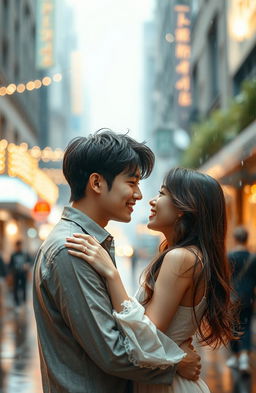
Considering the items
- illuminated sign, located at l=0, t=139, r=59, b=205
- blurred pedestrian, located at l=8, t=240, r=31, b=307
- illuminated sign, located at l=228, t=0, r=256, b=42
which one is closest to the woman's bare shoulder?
illuminated sign, located at l=0, t=139, r=59, b=205

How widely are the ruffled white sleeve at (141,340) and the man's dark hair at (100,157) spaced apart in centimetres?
51

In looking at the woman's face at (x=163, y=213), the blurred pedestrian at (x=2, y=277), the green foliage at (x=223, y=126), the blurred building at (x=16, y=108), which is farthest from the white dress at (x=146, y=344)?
the blurred building at (x=16, y=108)

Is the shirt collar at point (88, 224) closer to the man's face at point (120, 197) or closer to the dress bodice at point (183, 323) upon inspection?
the man's face at point (120, 197)

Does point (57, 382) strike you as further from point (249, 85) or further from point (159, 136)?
point (159, 136)

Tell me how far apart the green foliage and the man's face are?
41.0 feet

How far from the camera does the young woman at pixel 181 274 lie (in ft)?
7.75

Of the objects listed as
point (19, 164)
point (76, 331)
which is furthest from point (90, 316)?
point (19, 164)

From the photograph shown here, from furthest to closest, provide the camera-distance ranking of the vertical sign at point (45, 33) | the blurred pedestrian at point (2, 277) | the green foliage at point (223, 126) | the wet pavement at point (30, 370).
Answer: the vertical sign at point (45, 33) → the blurred pedestrian at point (2, 277) → the green foliage at point (223, 126) → the wet pavement at point (30, 370)

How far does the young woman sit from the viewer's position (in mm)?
2361

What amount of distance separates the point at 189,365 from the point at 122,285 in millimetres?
486

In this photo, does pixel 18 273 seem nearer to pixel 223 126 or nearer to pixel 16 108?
pixel 223 126

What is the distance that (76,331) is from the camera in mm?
2254

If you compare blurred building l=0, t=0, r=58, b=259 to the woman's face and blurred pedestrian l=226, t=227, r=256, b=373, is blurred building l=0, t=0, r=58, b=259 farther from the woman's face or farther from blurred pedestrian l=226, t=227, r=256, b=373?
the woman's face

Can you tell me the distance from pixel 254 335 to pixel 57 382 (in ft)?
35.0
